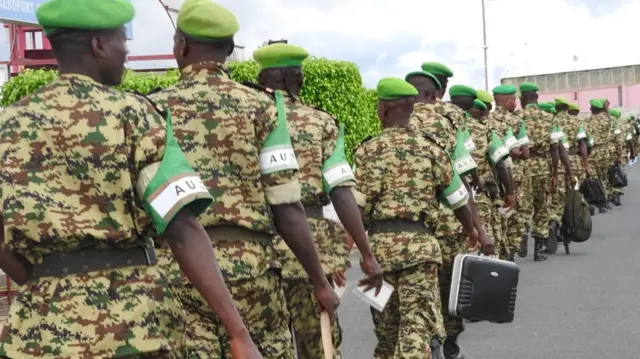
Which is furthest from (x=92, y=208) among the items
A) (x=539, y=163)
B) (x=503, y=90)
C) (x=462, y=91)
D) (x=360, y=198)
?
(x=539, y=163)

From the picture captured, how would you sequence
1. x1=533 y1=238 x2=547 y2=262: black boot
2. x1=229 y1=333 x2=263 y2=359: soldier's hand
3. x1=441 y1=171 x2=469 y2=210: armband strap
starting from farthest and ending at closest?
1. x1=533 y1=238 x2=547 y2=262: black boot
2. x1=441 y1=171 x2=469 y2=210: armband strap
3. x1=229 y1=333 x2=263 y2=359: soldier's hand

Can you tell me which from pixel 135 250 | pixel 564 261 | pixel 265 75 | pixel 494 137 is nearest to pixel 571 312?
pixel 494 137

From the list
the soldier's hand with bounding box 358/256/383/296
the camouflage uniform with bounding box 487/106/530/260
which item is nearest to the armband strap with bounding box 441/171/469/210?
the soldier's hand with bounding box 358/256/383/296

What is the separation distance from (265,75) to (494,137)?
5.57 meters

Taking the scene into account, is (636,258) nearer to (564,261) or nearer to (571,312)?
(564,261)

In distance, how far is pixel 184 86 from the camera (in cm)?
442

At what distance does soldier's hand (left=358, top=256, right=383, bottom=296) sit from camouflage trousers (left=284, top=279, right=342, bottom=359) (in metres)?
0.46

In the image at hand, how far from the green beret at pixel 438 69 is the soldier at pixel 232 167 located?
5.04 meters

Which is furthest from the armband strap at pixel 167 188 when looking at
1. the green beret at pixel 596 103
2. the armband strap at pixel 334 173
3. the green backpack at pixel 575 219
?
the green beret at pixel 596 103

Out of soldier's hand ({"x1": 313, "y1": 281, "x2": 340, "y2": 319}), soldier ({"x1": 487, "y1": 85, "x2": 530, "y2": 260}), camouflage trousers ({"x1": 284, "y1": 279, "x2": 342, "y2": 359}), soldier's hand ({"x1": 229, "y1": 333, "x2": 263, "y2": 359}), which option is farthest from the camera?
soldier ({"x1": 487, "y1": 85, "x2": 530, "y2": 260})

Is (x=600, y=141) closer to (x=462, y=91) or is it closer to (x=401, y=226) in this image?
(x=462, y=91)

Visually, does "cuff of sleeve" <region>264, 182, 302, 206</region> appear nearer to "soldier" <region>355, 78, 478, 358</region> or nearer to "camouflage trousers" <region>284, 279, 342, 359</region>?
"camouflage trousers" <region>284, 279, 342, 359</region>

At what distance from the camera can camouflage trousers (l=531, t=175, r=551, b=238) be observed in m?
14.6

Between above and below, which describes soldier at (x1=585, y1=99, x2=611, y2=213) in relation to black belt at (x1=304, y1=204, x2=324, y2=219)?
below
